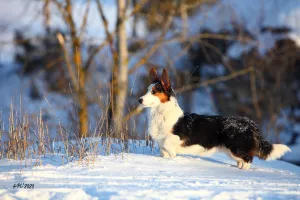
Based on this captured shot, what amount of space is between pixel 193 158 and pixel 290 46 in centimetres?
950

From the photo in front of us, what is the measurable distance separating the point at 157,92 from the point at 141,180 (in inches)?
58.9

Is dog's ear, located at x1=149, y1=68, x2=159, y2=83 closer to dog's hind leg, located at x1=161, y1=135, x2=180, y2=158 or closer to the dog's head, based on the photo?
the dog's head

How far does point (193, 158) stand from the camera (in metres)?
5.28

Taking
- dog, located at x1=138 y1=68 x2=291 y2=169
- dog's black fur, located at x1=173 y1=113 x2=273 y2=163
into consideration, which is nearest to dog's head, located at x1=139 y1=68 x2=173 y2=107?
dog, located at x1=138 y1=68 x2=291 y2=169

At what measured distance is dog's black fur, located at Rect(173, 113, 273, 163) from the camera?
4.96 m

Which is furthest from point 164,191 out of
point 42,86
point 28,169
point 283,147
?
point 42,86

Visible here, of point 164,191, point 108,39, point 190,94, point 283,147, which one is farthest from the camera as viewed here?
point 190,94

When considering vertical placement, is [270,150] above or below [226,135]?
below

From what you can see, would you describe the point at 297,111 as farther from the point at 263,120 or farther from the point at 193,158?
the point at 193,158

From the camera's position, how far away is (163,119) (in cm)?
510

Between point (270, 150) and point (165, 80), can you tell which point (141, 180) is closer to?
point (165, 80)

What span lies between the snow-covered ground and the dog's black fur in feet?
0.78

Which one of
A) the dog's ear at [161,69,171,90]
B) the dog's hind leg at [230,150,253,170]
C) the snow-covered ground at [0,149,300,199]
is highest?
the dog's ear at [161,69,171,90]

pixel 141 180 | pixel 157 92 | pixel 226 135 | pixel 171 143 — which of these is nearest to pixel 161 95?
pixel 157 92
